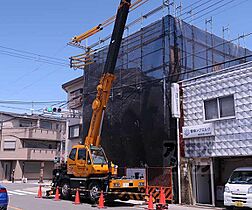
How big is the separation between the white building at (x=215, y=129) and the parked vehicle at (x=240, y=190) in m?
1.29

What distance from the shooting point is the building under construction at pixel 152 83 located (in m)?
18.4

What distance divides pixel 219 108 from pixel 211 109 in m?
0.52

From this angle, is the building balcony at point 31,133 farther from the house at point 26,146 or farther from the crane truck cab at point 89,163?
the crane truck cab at point 89,163

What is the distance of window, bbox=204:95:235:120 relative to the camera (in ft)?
50.2

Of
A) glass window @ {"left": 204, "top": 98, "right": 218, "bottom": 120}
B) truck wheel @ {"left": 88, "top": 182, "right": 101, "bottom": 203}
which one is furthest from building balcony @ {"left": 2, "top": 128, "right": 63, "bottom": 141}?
glass window @ {"left": 204, "top": 98, "right": 218, "bottom": 120}

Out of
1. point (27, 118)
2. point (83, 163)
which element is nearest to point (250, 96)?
point (83, 163)

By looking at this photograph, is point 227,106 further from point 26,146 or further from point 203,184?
point 26,146

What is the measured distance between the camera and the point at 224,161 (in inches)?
658

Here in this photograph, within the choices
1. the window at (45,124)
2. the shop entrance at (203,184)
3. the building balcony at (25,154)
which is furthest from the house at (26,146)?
the shop entrance at (203,184)

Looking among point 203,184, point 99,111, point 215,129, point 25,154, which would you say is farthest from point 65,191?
point 25,154

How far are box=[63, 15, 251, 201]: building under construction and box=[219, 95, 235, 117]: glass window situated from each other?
1899 millimetres

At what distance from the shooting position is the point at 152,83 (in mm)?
19453

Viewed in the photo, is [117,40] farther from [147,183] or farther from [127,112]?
[147,183]

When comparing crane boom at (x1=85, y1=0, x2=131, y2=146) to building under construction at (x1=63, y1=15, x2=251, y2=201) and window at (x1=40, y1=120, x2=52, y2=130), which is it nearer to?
building under construction at (x1=63, y1=15, x2=251, y2=201)
